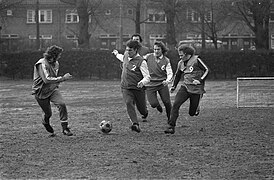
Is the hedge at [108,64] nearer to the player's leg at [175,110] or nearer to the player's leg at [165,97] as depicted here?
the player's leg at [165,97]

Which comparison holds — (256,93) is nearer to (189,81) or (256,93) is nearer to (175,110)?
(189,81)

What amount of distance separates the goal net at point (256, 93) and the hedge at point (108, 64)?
18240 mm

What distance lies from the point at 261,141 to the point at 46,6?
54.2m

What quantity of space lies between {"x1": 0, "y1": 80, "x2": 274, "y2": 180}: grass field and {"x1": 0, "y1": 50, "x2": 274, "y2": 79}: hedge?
2132 centimetres

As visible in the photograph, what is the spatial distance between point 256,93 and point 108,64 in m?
20.2

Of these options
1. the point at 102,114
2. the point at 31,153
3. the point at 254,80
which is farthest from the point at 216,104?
the point at 31,153

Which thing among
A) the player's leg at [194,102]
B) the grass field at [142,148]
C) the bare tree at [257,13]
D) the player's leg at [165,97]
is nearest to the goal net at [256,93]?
the grass field at [142,148]

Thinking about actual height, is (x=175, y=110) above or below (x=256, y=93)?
above

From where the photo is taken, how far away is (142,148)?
9641 mm

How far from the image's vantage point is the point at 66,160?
852 centimetres

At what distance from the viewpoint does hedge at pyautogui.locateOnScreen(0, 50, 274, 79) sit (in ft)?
120

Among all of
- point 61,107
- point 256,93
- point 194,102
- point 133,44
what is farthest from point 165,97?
point 256,93

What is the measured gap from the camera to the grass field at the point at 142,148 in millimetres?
7641

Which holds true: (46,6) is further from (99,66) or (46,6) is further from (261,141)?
(261,141)
